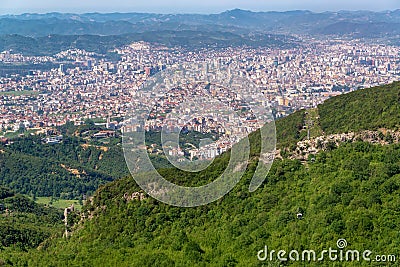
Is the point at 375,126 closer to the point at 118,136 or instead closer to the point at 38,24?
the point at 118,136

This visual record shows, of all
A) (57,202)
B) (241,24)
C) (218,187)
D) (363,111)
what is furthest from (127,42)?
(218,187)

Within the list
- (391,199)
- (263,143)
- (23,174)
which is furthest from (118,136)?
(391,199)

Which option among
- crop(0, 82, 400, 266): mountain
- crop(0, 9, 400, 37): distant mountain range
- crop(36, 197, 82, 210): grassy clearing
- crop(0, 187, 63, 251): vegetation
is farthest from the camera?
crop(0, 9, 400, 37): distant mountain range

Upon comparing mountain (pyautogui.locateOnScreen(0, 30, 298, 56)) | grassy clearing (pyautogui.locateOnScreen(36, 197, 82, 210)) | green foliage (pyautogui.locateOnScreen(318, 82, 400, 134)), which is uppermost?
green foliage (pyautogui.locateOnScreen(318, 82, 400, 134))

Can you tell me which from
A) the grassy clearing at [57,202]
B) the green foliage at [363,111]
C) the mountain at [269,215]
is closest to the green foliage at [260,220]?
the mountain at [269,215]

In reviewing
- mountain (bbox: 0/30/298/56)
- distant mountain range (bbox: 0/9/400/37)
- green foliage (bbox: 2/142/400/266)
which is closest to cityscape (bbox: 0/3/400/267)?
green foliage (bbox: 2/142/400/266)

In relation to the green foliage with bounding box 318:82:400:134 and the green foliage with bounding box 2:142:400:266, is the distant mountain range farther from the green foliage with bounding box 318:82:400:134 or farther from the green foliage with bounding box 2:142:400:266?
the green foliage with bounding box 2:142:400:266
